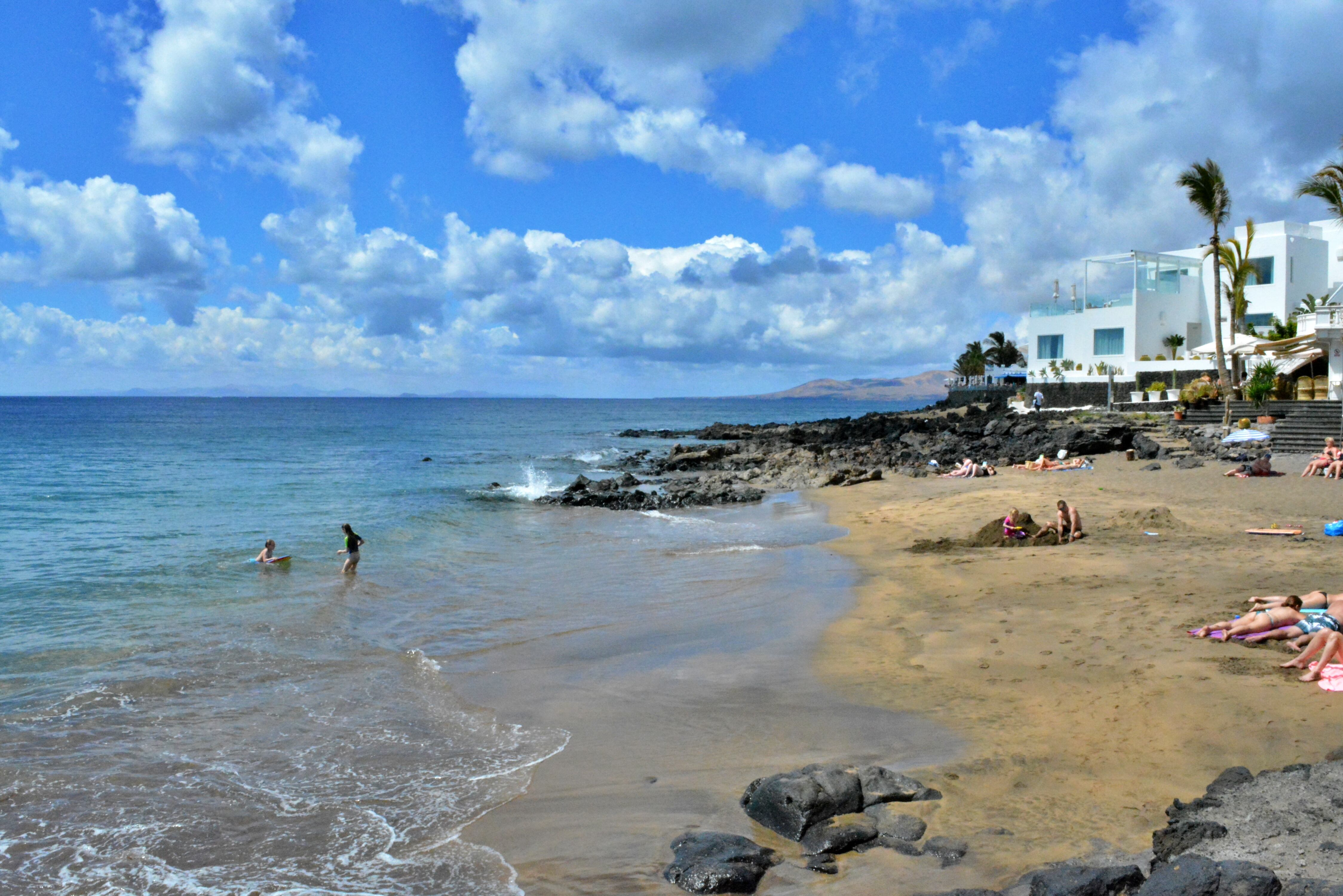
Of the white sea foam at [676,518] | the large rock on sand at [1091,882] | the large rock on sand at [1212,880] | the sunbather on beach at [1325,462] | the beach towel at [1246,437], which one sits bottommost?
the white sea foam at [676,518]

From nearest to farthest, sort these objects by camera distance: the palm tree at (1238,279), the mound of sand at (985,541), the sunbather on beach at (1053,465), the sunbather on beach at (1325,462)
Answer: the mound of sand at (985,541), the sunbather on beach at (1325,462), the sunbather on beach at (1053,465), the palm tree at (1238,279)

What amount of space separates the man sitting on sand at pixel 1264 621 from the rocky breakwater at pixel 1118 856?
3290 mm

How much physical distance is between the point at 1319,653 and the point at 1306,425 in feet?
74.6

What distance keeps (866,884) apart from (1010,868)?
3.05 feet

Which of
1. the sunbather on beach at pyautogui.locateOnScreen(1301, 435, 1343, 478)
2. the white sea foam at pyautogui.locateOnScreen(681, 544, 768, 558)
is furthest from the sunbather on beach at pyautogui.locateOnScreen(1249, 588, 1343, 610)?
the sunbather on beach at pyautogui.locateOnScreen(1301, 435, 1343, 478)

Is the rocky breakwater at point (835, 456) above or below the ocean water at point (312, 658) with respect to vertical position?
above

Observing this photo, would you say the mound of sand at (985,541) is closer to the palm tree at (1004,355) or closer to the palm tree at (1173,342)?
the palm tree at (1173,342)

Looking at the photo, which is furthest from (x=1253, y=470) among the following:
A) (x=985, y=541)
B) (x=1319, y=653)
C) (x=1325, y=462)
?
(x=1319, y=653)

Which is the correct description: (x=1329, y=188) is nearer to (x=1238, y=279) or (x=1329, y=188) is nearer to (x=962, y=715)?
(x=1238, y=279)

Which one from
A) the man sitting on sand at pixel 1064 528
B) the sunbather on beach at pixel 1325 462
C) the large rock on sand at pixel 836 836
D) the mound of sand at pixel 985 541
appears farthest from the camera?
the sunbather on beach at pixel 1325 462

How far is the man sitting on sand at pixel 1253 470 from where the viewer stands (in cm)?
2108

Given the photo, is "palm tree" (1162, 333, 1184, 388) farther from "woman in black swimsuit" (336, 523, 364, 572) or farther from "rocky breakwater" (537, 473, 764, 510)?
"woman in black swimsuit" (336, 523, 364, 572)

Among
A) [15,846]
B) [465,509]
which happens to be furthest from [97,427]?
[15,846]

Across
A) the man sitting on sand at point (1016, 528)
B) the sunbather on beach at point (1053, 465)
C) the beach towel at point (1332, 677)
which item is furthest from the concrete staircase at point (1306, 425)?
the beach towel at point (1332, 677)
